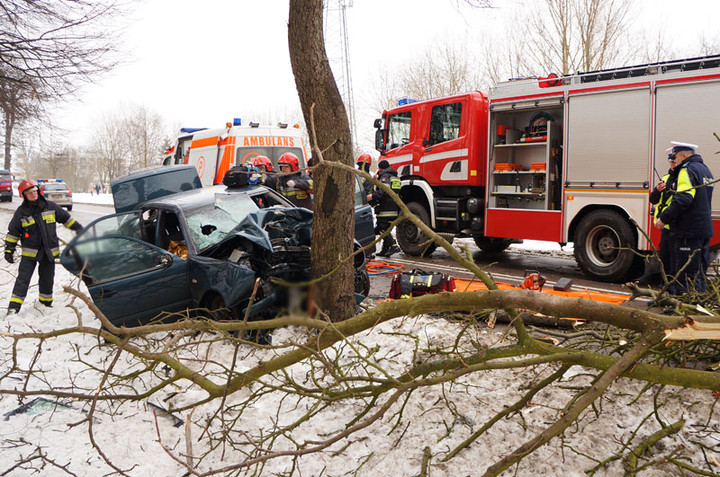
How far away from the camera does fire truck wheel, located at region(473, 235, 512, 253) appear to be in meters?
10.1

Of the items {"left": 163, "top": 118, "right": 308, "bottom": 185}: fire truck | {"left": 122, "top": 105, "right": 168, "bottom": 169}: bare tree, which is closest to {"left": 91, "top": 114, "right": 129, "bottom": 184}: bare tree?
{"left": 122, "top": 105, "right": 168, "bottom": 169}: bare tree

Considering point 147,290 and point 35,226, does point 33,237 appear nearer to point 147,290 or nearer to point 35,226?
point 35,226

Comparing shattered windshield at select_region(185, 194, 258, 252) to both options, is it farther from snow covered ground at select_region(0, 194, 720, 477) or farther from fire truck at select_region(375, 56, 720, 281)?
fire truck at select_region(375, 56, 720, 281)

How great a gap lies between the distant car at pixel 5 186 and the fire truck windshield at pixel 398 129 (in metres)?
30.3

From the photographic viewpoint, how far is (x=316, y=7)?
426 centimetres

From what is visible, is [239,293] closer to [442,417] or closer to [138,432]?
[138,432]

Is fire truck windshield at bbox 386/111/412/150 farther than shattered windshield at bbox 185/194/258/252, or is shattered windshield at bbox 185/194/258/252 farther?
fire truck windshield at bbox 386/111/412/150

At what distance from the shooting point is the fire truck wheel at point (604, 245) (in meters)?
7.10

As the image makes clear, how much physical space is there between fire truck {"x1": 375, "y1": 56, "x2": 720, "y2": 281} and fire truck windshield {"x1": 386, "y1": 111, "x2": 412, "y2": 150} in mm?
22

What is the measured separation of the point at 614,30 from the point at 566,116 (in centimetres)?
1223

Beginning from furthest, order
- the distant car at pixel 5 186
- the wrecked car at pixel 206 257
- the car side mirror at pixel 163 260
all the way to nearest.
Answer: the distant car at pixel 5 186 → the car side mirror at pixel 163 260 → the wrecked car at pixel 206 257

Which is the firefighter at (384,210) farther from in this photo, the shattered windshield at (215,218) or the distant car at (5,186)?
the distant car at (5,186)

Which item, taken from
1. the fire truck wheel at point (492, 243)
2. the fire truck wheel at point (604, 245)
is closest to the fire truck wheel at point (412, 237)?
the fire truck wheel at point (492, 243)

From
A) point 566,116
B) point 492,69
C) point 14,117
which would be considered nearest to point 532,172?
point 566,116
